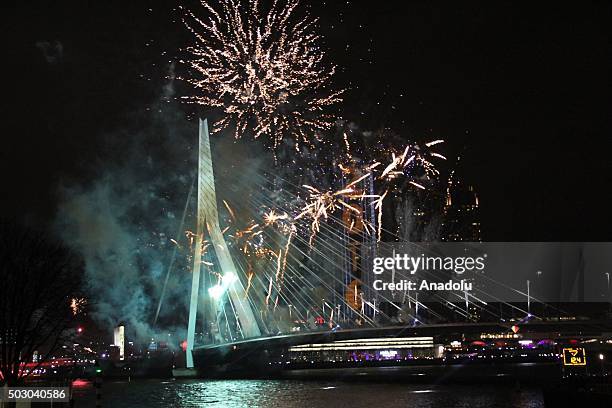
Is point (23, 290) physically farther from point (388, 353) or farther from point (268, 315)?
point (388, 353)

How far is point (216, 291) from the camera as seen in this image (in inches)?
2418

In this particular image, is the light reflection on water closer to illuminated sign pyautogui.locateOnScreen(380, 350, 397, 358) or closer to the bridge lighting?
the bridge lighting

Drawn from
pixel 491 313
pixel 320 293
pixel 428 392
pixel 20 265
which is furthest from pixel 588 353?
pixel 491 313

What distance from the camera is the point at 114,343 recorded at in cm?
8031

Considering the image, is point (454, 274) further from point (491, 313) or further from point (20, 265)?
point (20, 265)

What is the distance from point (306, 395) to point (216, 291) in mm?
18639

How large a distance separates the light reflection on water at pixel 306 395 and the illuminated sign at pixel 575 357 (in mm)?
2609

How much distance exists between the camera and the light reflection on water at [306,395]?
37.7 metres

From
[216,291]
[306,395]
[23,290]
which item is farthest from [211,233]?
[23,290]

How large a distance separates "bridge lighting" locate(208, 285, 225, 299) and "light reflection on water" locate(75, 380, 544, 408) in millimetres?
6947

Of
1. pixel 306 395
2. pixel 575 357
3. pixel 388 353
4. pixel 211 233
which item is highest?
pixel 211 233

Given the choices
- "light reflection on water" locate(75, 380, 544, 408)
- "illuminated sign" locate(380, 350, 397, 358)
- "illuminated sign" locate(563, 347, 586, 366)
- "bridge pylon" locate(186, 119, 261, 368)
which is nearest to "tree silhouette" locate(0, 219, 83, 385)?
"light reflection on water" locate(75, 380, 544, 408)

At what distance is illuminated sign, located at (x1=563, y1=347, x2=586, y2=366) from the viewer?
33.8 metres

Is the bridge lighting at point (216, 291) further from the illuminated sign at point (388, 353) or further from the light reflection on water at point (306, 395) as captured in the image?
the illuminated sign at point (388, 353)
